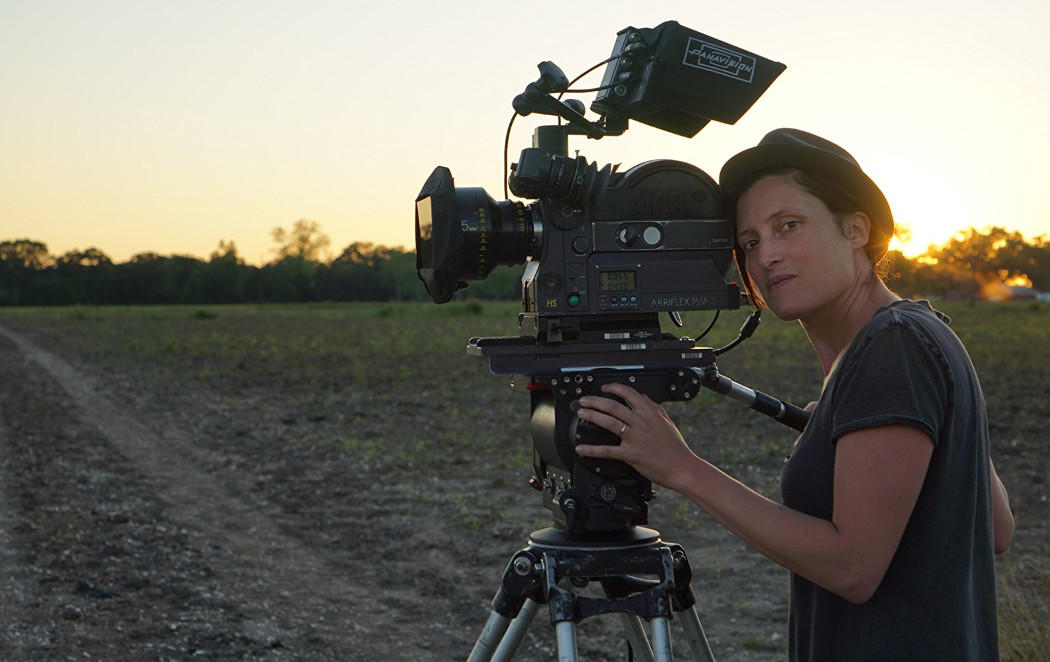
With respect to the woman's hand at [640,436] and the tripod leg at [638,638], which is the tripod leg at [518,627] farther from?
the woman's hand at [640,436]

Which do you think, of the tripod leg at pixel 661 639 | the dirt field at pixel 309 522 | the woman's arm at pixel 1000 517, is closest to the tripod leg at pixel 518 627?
the tripod leg at pixel 661 639

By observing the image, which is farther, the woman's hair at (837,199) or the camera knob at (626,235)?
the camera knob at (626,235)

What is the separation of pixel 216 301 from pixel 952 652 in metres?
126

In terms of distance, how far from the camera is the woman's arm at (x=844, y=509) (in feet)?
5.54

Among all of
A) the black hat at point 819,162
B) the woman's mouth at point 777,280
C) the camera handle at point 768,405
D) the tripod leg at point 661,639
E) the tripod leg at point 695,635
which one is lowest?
the tripod leg at point 695,635

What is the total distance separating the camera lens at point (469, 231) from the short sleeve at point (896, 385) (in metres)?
0.83

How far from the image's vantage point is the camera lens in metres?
2.31

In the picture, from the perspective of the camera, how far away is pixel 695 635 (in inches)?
94.5

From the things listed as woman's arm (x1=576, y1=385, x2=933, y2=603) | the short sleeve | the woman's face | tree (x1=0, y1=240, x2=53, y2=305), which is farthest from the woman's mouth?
tree (x1=0, y1=240, x2=53, y2=305)

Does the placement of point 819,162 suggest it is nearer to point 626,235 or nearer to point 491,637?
point 626,235

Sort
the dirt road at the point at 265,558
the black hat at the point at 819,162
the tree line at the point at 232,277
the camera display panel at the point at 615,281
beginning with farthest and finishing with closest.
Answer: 1. the tree line at the point at 232,277
2. the dirt road at the point at 265,558
3. the camera display panel at the point at 615,281
4. the black hat at the point at 819,162

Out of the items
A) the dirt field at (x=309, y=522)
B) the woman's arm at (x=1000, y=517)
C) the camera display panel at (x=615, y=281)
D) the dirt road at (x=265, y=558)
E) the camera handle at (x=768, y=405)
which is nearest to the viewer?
the woman's arm at (x=1000, y=517)

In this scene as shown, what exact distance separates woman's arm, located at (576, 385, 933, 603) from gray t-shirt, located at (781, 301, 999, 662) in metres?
0.04

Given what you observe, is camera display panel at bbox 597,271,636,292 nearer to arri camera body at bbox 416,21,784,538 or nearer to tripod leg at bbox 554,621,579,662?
arri camera body at bbox 416,21,784,538
